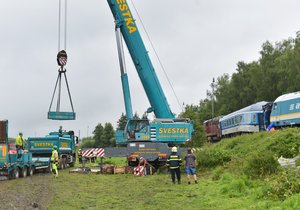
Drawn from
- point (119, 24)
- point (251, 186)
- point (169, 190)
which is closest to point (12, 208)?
point (169, 190)

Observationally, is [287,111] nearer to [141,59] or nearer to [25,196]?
[141,59]

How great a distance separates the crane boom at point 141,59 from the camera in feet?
76.3

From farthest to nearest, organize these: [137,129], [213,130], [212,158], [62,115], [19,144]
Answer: [213,130], [19,144], [137,129], [62,115], [212,158]

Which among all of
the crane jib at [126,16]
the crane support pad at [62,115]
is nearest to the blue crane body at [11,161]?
the crane support pad at [62,115]

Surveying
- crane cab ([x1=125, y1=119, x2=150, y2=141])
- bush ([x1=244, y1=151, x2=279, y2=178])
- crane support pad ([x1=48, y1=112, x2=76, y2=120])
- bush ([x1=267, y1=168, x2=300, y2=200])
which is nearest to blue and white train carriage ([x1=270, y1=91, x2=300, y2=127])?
crane cab ([x1=125, y1=119, x2=150, y2=141])

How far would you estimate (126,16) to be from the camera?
23625 millimetres

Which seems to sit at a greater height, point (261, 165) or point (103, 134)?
point (103, 134)

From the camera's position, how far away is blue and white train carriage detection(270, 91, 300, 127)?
3066cm

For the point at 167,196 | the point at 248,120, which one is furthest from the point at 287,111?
the point at 167,196

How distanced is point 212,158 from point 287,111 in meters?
12.9

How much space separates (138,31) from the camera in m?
23.6

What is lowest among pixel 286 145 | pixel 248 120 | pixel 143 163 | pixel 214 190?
pixel 214 190

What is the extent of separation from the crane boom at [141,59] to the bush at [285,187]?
12367 mm

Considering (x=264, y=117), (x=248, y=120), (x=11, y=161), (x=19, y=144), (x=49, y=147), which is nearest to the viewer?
(x=11, y=161)
